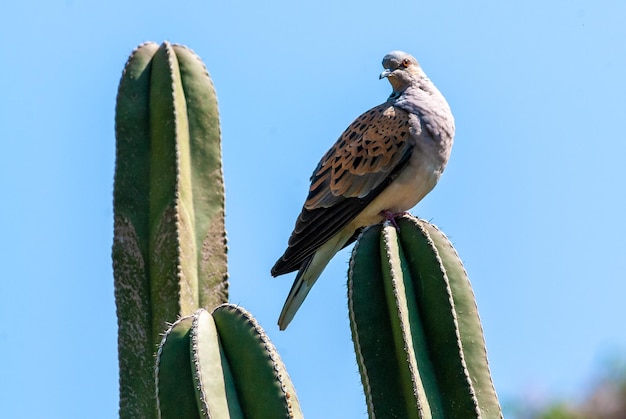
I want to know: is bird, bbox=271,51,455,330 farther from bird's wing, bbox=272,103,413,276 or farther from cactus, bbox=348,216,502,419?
cactus, bbox=348,216,502,419

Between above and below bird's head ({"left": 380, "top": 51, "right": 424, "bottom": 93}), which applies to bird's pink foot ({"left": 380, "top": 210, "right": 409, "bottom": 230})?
below

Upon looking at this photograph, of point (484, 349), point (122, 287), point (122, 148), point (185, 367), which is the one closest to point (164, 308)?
point (122, 287)

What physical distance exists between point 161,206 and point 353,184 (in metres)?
1.11

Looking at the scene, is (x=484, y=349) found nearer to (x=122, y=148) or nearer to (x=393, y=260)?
(x=393, y=260)

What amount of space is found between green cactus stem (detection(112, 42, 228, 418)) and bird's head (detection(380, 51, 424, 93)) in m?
1.24

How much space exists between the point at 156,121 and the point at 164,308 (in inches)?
34.6

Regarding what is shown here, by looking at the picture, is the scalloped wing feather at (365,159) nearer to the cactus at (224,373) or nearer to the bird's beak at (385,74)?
the bird's beak at (385,74)

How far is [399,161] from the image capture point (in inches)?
227

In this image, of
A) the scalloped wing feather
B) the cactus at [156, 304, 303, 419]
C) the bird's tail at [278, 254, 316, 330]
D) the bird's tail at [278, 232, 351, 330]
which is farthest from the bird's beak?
the cactus at [156, 304, 303, 419]

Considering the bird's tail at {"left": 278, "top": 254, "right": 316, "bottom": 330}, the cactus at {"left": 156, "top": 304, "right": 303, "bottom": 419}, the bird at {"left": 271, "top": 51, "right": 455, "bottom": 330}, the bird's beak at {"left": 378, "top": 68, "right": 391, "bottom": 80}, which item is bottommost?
the cactus at {"left": 156, "top": 304, "right": 303, "bottom": 419}

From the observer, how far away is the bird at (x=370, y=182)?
5.77 metres

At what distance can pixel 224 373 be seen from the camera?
374 centimetres

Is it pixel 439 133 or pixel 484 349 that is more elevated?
pixel 439 133

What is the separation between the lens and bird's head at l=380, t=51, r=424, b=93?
6.32 metres
